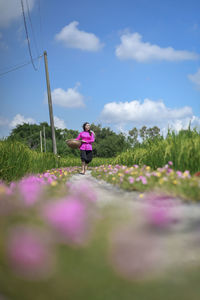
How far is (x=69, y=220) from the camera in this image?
1.30 metres

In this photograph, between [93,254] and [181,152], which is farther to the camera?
[181,152]

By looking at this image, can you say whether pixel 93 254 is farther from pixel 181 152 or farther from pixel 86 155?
pixel 86 155

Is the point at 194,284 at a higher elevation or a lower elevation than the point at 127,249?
lower

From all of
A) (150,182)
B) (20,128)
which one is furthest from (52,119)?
(20,128)

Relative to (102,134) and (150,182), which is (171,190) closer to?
(150,182)

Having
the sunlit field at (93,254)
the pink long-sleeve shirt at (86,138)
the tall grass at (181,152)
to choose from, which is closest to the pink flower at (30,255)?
the sunlit field at (93,254)

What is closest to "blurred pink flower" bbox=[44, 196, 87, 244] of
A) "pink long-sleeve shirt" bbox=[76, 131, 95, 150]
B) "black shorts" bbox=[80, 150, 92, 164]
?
"black shorts" bbox=[80, 150, 92, 164]

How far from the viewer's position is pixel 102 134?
28.5 meters

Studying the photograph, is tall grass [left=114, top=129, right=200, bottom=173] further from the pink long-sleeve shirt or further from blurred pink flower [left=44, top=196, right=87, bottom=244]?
the pink long-sleeve shirt

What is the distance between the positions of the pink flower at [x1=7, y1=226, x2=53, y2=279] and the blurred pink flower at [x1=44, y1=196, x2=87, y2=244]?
0.31 ft

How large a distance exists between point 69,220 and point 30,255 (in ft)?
0.80

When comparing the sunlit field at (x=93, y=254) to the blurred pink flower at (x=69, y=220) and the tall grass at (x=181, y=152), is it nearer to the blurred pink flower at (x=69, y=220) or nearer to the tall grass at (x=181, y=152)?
the blurred pink flower at (x=69, y=220)

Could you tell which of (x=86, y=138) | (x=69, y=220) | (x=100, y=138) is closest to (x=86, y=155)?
(x=86, y=138)

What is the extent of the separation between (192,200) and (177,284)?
1.76 m
